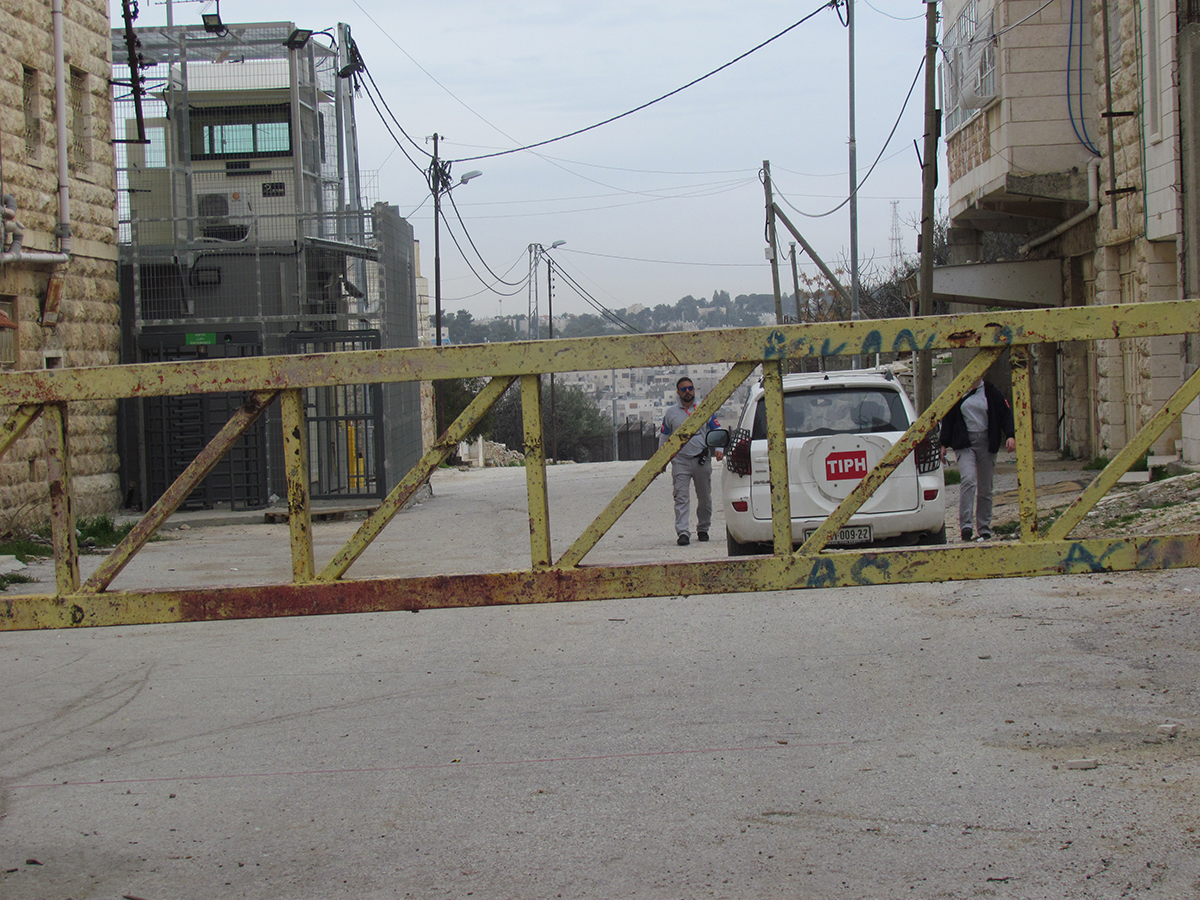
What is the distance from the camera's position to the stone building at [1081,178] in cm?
1402

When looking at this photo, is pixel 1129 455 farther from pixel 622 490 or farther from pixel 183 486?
pixel 183 486

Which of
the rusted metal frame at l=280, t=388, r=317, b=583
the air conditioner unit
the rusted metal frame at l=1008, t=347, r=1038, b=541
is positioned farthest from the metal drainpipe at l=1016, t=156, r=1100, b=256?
the rusted metal frame at l=280, t=388, r=317, b=583

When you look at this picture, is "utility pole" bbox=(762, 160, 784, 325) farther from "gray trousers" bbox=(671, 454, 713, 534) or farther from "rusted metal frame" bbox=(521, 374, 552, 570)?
"rusted metal frame" bbox=(521, 374, 552, 570)

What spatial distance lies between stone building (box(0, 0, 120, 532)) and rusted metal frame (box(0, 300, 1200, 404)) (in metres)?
11.4

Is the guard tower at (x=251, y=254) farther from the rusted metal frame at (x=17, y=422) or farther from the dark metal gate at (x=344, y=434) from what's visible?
the rusted metal frame at (x=17, y=422)

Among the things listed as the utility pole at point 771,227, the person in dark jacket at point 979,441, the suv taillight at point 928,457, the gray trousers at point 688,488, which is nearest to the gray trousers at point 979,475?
the person in dark jacket at point 979,441

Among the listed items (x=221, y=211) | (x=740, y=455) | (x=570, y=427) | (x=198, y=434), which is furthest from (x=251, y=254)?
(x=570, y=427)

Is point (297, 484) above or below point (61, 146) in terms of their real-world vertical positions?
below

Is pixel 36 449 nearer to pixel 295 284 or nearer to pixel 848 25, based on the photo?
pixel 295 284

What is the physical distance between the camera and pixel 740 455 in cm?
1041

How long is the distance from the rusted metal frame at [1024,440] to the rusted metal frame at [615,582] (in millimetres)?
117

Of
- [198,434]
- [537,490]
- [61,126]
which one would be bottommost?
[537,490]

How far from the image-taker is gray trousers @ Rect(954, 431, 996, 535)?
11180 mm

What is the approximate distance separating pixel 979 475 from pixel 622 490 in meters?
7.86
